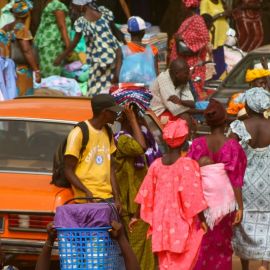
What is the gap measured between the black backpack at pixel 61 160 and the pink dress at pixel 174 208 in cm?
57

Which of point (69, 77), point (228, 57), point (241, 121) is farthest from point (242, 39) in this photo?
point (241, 121)

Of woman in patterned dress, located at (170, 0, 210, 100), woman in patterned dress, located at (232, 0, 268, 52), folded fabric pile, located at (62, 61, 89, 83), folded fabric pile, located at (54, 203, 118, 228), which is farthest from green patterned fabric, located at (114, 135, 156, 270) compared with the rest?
woman in patterned dress, located at (232, 0, 268, 52)

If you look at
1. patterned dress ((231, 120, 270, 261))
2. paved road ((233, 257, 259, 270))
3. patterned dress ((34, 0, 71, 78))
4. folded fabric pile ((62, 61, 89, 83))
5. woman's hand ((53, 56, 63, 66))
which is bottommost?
paved road ((233, 257, 259, 270))

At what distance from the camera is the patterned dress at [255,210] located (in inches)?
380

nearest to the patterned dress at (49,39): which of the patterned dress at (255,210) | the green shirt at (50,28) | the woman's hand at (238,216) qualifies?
the green shirt at (50,28)

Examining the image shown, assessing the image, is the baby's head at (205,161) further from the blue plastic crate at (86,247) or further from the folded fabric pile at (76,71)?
the folded fabric pile at (76,71)

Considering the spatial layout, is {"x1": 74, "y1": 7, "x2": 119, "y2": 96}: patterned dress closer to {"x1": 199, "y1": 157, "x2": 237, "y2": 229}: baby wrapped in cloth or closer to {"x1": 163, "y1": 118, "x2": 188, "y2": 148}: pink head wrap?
{"x1": 199, "y1": 157, "x2": 237, "y2": 229}: baby wrapped in cloth

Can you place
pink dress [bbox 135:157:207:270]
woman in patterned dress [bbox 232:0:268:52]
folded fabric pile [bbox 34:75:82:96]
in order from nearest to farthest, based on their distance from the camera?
pink dress [bbox 135:157:207:270] → folded fabric pile [bbox 34:75:82:96] → woman in patterned dress [bbox 232:0:268:52]

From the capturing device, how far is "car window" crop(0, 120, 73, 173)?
976 cm

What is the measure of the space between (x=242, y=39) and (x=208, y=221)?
11.7 metres

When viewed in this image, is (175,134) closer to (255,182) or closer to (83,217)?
(83,217)

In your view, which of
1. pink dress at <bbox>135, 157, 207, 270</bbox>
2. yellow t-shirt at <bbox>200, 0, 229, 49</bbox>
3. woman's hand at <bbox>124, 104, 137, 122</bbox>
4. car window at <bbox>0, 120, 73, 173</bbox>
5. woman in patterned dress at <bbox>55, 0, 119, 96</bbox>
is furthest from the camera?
yellow t-shirt at <bbox>200, 0, 229, 49</bbox>

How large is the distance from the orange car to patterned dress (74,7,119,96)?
3.82m

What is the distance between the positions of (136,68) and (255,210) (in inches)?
152
